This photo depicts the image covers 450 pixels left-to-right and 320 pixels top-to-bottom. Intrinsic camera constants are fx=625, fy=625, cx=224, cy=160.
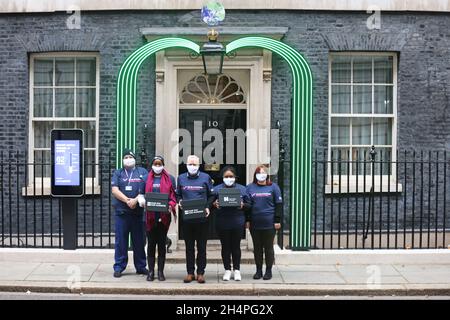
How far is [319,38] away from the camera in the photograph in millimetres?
11344

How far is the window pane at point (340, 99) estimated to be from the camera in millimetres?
11656

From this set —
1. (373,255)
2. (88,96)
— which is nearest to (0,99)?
(88,96)

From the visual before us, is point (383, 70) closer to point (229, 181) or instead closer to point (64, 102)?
point (229, 181)

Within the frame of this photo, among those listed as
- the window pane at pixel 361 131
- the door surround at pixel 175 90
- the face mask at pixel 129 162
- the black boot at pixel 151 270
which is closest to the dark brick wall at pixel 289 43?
the door surround at pixel 175 90

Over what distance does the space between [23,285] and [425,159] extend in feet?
24.4

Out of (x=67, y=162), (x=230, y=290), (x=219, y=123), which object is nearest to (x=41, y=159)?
(x=67, y=162)

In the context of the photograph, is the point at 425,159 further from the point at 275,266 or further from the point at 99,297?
the point at 99,297

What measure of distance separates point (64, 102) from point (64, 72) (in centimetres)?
56

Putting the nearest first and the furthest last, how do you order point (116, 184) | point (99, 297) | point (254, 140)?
point (99, 297), point (116, 184), point (254, 140)

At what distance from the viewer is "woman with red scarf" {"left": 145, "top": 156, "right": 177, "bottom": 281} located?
8.49 m

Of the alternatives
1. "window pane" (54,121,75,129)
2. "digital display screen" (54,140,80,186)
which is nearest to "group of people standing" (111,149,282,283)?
"digital display screen" (54,140,80,186)

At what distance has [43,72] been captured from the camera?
38.3 feet

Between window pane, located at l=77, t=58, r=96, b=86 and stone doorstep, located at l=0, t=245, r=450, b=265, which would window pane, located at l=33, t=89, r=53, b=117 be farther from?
stone doorstep, located at l=0, t=245, r=450, b=265

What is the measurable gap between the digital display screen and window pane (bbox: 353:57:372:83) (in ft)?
17.4
